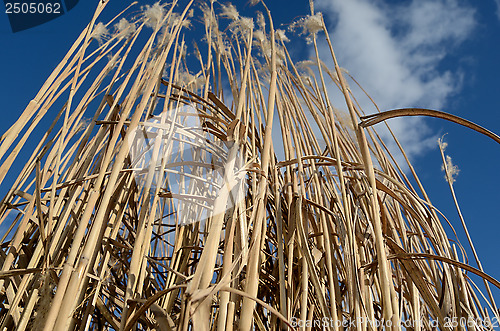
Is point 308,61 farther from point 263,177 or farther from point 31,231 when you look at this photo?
point 31,231

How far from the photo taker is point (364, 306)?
441mm

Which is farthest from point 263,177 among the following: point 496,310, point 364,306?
point 496,310

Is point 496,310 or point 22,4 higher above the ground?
point 22,4

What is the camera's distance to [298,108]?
733mm

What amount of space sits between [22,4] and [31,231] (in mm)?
454

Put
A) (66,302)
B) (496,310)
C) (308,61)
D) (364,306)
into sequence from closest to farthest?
(66,302), (364,306), (496,310), (308,61)

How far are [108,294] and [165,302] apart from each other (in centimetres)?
11

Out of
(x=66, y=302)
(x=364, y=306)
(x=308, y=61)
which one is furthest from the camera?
(x=308, y=61)

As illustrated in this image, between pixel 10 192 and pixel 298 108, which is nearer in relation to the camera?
pixel 10 192

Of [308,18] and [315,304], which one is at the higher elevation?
[308,18]

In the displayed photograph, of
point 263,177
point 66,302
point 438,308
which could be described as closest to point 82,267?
point 66,302

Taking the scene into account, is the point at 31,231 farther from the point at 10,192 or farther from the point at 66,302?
the point at 66,302

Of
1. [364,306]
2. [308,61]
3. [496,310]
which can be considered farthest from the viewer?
[308,61]

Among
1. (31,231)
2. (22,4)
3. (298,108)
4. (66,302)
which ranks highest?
(22,4)
